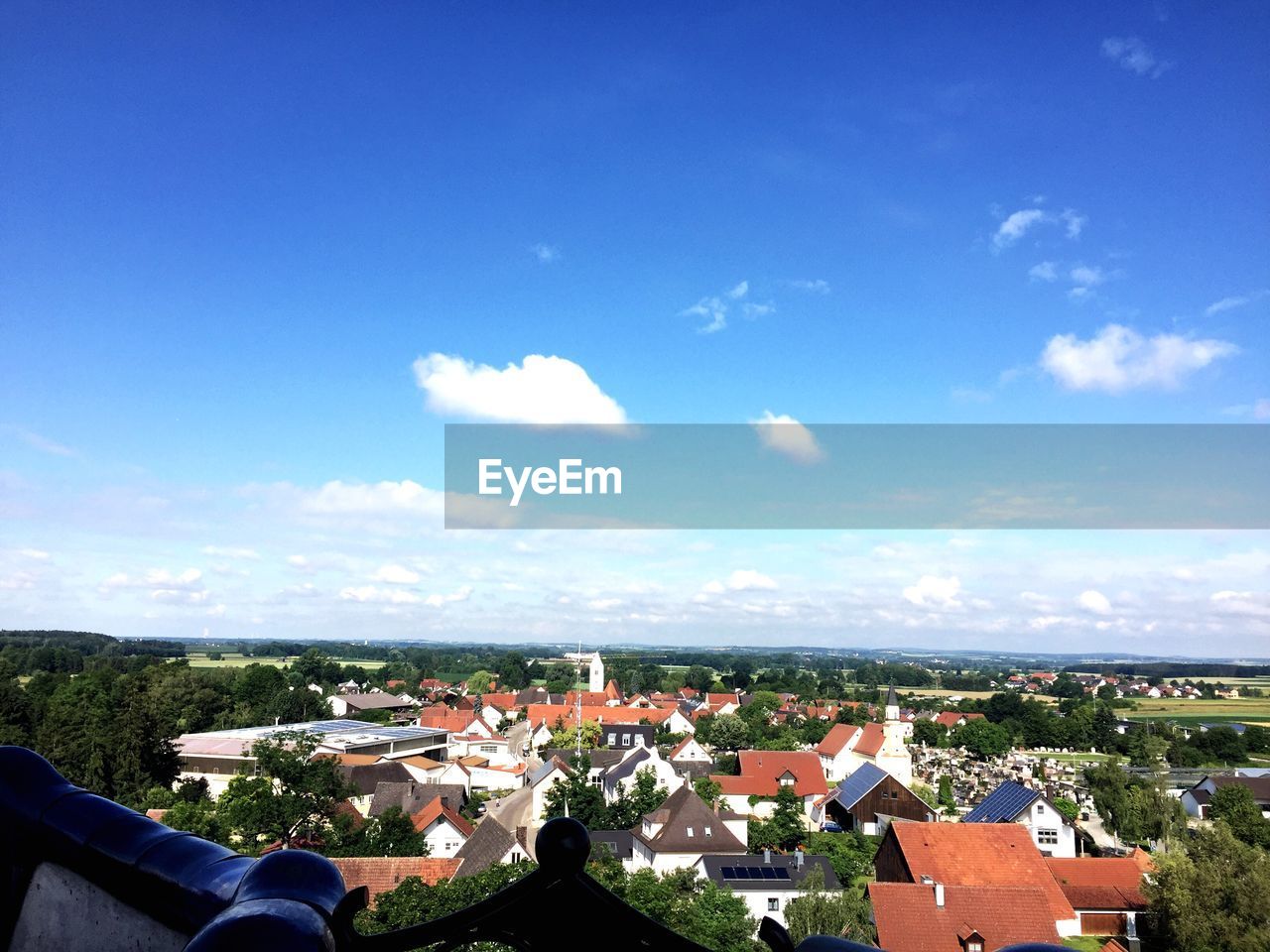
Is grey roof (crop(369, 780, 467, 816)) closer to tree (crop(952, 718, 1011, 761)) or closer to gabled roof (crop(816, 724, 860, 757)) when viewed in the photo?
gabled roof (crop(816, 724, 860, 757))

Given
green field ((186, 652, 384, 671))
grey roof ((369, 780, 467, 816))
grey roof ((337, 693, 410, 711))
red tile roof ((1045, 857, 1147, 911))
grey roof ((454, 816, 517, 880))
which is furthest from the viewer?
green field ((186, 652, 384, 671))

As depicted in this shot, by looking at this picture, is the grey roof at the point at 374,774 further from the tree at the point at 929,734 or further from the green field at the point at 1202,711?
the green field at the point at 1202,711

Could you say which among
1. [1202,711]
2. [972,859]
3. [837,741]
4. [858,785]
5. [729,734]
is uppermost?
[972,859]

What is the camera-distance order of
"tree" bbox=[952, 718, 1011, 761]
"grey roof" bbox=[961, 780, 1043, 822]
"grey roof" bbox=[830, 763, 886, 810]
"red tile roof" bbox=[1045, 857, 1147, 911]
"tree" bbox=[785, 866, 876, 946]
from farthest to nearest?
1. "tree" bbox=[952, 718, 1011, 761]
2. "grey roof" bbox=[830, 763, 886, 810]
3. "grey roof" bbox=[961, 780, 1043, 822]
4. "red tile roof" bbox=[1045, 857, 1147, 911]
5. "tree" bbox=[785, 866, 876, 946]

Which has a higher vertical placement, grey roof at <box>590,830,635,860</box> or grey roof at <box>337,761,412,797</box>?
grey roof at <box>590,830,635,860</box>

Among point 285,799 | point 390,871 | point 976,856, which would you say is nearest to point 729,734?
point 976,856

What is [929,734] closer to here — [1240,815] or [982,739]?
[982,739]

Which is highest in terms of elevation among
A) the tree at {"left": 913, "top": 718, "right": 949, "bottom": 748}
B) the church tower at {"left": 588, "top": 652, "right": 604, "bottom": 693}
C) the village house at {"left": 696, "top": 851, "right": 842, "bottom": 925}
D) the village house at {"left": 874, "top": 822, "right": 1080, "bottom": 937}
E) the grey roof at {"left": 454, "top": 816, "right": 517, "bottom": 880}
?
the grey roof at {"left": 454, "top": 816, "right": 517, "bottom": 880}

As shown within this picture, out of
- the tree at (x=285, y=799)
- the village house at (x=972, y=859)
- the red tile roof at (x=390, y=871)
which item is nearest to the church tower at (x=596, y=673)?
the tree at (x=285, y=799)

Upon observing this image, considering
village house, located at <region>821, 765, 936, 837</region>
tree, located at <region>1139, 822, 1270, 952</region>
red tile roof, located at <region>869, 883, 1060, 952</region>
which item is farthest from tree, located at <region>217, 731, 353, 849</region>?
tree, located at <region>1139, 822, 1270, 952</region>
